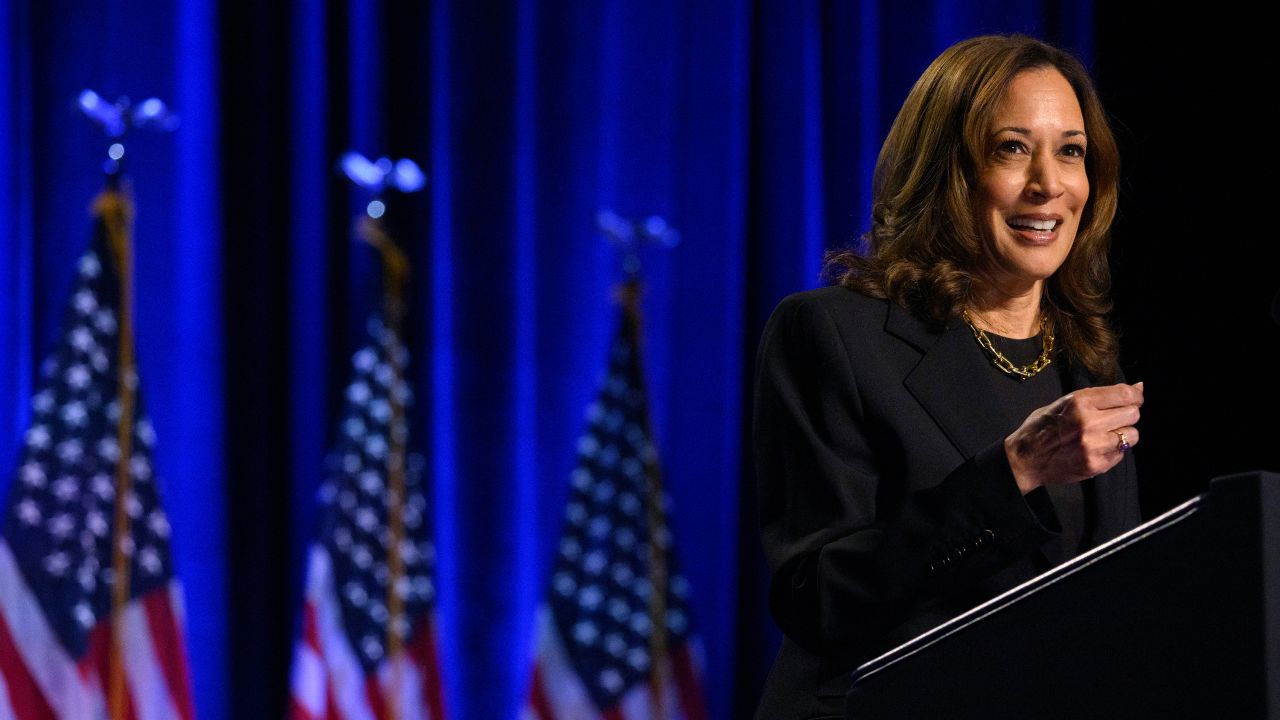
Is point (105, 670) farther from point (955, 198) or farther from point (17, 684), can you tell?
point (955, 198)

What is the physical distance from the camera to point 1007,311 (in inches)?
65.9

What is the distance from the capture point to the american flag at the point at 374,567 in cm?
370

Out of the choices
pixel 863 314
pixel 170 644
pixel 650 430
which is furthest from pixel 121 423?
pixel 863 314

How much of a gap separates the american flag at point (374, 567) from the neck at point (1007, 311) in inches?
95.6

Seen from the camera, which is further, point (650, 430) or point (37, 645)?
point (650, 430)

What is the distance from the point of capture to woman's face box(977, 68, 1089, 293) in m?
1.60

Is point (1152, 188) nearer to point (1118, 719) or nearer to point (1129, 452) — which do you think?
point (1129, 452)

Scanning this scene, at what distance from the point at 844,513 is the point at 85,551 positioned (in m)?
2.69

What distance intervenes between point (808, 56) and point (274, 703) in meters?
2.41

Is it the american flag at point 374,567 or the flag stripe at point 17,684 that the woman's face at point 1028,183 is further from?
the flag stripe at point 17,684

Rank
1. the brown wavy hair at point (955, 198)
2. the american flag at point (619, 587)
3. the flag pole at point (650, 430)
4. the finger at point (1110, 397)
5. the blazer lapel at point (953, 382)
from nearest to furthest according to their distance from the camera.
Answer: the finger at point (1110, 397)
the blazer lapel at point (953, 382)
the brown wavy hair at point (955, 198)
the american flag at point (619, 587)
the flag pole at point (650, 430)

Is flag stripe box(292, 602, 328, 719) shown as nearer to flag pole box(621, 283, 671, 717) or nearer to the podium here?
flag pole box(621, 283, 671, 717)

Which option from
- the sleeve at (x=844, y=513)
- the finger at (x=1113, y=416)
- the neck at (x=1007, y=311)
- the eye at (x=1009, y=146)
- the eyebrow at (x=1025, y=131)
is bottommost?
the sleeve at (x=844, y=513)

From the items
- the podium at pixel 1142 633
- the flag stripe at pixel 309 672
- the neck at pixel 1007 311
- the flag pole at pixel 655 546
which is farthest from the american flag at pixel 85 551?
the podium at pixel 1142 633
